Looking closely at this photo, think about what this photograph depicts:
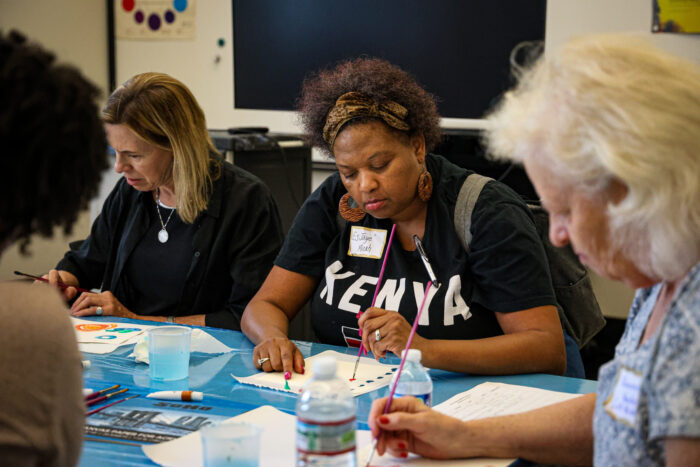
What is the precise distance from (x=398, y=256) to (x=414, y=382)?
2.24 ft

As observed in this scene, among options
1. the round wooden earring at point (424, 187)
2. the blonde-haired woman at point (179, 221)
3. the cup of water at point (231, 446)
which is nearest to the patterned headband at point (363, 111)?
the round wooden earring at point (424, 187)

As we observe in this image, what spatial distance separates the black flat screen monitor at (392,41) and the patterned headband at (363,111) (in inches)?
80.5

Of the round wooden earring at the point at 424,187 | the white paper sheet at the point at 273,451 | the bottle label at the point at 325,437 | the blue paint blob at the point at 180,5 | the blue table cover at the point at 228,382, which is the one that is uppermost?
the blue paint blob at the point at 180,5

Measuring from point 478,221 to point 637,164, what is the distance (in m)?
1.00

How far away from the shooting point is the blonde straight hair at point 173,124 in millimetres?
2535

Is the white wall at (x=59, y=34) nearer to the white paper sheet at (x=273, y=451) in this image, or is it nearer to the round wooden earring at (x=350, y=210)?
the round wooden earring at (x=350, y=210)

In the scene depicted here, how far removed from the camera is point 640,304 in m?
1.25

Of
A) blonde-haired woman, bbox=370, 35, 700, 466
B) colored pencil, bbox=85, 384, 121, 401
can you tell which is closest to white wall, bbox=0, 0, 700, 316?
colored pencil, bbox=85, 384, 121, 401

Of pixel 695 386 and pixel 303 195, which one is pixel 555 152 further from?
pixel 303 195

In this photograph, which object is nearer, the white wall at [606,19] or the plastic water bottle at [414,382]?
the plastic water bottle at [414,382]

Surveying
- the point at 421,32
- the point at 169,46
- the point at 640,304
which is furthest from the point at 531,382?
the point at 169,46

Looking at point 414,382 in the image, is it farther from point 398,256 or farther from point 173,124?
point 173,124

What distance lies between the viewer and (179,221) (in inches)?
105

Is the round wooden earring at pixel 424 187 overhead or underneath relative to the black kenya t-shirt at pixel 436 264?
overhead
